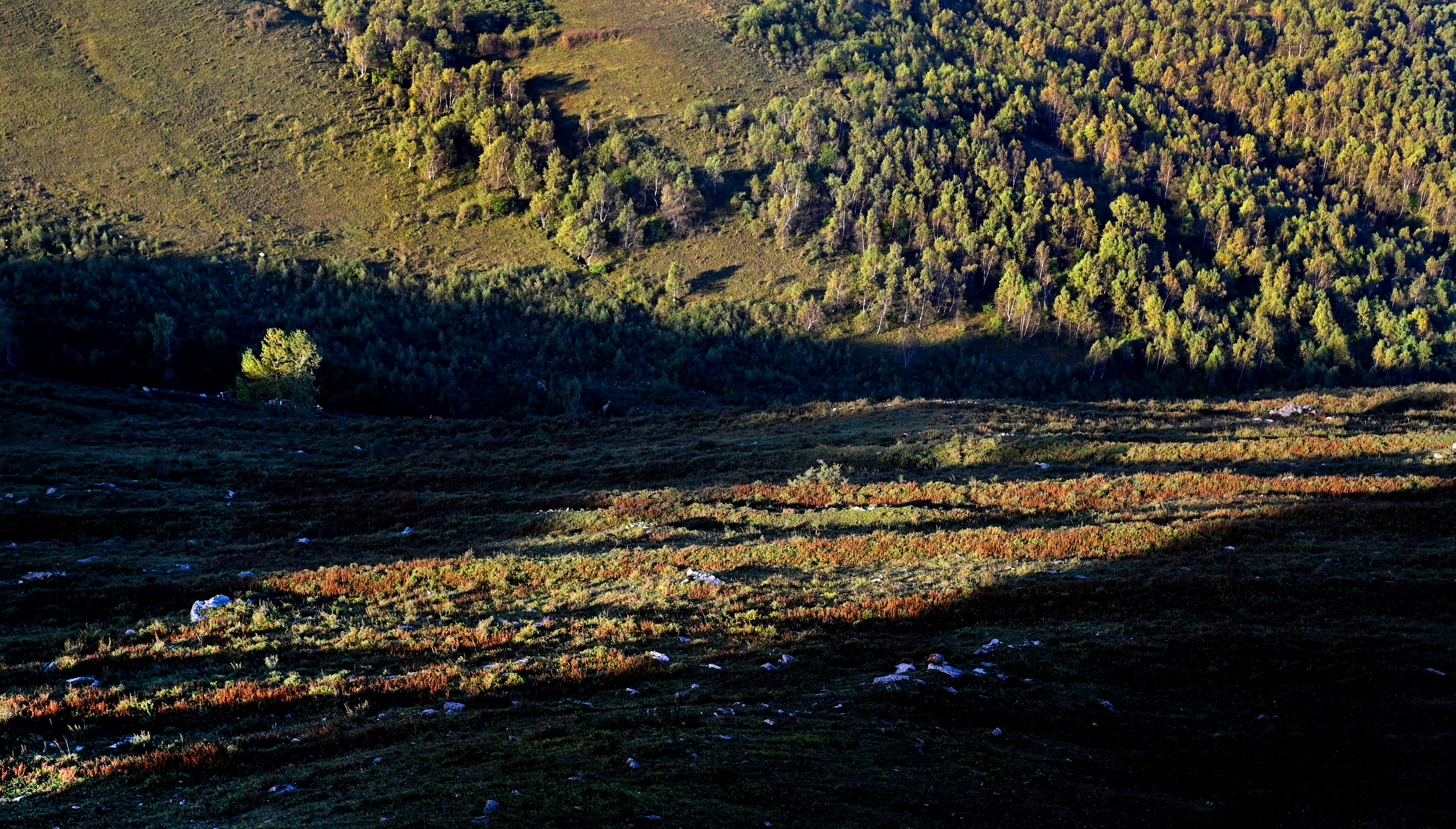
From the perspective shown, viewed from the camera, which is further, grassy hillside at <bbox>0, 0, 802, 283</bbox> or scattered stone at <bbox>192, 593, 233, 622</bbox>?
grassy hillside at <bbox>0, 0, 802, 283</bbox>

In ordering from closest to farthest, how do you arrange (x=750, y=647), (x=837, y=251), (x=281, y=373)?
(x=750, y=647) → (x=281, y=373) → (x=837, y=251)

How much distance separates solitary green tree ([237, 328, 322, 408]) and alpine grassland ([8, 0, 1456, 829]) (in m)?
0.45

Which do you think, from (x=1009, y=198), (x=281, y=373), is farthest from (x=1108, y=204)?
(x=281, y=373)

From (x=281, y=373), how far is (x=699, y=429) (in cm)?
3811

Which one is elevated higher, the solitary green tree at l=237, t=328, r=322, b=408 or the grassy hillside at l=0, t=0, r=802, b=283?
the grassy hillside at l=0, t=0, r=802, b=283

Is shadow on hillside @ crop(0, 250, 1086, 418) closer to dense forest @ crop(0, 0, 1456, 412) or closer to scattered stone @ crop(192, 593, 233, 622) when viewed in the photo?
dense forest @ crop(0, 0, 1456, 412)

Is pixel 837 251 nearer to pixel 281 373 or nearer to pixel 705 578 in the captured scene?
pixel 281 373

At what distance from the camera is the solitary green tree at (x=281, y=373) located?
242 ft

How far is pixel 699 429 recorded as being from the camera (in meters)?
62.1

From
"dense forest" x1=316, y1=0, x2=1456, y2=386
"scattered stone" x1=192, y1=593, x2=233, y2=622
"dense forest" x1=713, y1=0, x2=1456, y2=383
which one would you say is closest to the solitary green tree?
"dense forest" x1=316, y1=0, x2=1456, y2=386

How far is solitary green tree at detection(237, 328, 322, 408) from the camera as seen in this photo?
73812 mm

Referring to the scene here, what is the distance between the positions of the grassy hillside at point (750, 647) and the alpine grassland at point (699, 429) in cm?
13

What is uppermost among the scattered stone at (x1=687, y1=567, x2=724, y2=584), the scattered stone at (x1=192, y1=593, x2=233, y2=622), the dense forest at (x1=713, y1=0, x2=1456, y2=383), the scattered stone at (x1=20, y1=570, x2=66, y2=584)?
the dense forest at (x1=713, y1=0, x2=1456, y2=383)

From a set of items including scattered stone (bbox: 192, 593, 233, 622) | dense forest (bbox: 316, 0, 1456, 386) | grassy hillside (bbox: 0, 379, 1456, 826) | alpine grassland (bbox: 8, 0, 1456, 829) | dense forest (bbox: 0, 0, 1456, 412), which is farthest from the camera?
dense forest (bbox: 316, 0, 1456, 386)
